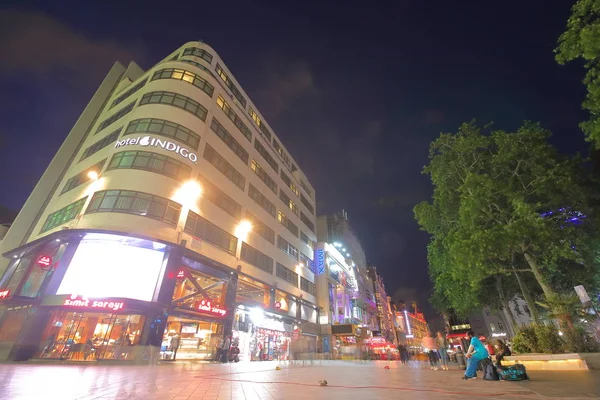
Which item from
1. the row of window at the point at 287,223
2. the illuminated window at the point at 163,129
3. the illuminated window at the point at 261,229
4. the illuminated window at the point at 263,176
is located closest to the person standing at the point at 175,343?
the illuminated window at the point at 261,229

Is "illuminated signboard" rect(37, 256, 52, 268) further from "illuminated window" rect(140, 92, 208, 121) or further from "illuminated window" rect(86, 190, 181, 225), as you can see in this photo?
"illuminated window" rect(140, 92, 208, 121)

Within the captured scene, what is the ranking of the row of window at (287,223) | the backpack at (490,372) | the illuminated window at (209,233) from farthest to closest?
the row of window at (287,223)
the illuminated window at (209,233)
the backpack at (490,372)

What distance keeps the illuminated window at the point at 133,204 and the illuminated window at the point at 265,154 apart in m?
17.9

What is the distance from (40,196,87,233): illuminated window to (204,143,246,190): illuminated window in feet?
33.1

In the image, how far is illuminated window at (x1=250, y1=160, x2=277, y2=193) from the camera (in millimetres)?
34491

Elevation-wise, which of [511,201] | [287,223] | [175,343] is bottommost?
[175,343]

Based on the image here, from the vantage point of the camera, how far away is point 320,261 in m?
45.0

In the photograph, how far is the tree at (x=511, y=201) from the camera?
617 inches

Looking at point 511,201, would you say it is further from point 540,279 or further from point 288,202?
point 288,202

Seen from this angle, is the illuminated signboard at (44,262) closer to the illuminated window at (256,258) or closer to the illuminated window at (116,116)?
the illuminated window at (256,258)

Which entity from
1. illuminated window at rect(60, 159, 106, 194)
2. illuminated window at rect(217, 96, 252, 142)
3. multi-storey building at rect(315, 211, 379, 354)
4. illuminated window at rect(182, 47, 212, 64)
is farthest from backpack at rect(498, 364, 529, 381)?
illuminated window at rect(182, 47, 212, 64)

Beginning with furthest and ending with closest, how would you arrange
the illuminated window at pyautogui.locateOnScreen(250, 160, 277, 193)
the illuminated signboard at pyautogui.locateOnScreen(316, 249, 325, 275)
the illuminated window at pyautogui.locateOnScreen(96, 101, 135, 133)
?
the illuminated signboard at pyautogui.locateOnScreen(316, 249, 325, 275)
the illuminated window at pyautogui.locateOnScreen(250, 160, 277, 193)
the illuminated window at pyautogui.locateOnScreen(96, 101, 135, 133)

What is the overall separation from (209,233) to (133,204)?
6.11m

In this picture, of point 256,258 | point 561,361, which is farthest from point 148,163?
point 561,361
